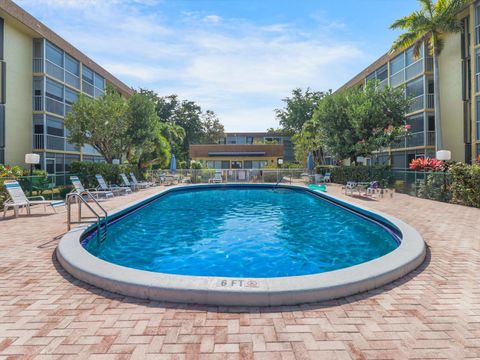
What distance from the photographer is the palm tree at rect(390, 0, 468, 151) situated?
61.8ft

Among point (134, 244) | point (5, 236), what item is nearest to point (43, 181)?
point (5, 236)

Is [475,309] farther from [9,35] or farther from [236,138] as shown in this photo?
[236,138]

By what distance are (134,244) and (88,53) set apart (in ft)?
81.3

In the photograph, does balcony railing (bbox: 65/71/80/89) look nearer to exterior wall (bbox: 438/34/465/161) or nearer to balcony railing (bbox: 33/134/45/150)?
balcony railing (bbox: 33/134/45/150)

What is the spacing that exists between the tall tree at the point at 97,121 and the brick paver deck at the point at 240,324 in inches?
597

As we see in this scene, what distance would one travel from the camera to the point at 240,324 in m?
2.93

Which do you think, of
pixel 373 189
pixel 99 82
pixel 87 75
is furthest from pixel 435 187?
pixel 99 82

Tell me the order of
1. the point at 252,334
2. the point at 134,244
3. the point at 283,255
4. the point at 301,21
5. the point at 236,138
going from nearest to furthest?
the point at 252,334 < the point at 283,255 < the point at 134,244 < the point at 301,21 < the point at 236,138

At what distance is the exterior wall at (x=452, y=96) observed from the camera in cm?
2034

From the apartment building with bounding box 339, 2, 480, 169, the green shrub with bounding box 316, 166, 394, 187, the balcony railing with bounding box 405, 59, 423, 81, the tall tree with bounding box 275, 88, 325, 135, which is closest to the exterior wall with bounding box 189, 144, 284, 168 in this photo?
the tall tree with bounding box 275, 88, 325, 135

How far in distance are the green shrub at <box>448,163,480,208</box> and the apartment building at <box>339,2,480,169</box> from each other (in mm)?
8724

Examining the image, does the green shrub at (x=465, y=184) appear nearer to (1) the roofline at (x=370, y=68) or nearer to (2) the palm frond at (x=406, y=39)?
(2) the palm frond at (x=406, y=39)

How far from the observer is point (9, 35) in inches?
731

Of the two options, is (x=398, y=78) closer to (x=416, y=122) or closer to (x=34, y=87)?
(x=416, y=122)
